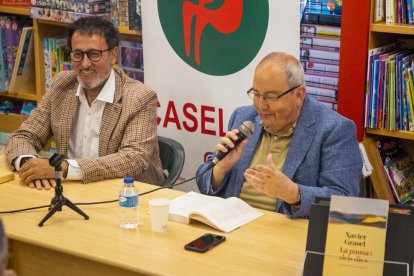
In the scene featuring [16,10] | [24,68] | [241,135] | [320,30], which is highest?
Result: [16,10]

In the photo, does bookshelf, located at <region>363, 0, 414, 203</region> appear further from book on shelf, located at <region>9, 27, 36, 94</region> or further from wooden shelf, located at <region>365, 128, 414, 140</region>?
book on shelf, located at <region>9, 27, 36, 94</region>

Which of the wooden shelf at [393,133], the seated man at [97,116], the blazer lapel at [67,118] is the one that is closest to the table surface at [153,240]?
the seated man at [97,116]

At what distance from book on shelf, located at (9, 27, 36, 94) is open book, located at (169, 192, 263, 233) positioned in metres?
2.38

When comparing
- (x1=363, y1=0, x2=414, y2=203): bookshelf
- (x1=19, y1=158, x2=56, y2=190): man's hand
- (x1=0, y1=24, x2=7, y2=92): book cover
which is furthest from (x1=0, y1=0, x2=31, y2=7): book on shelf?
(x1=363, y1=0, x2=414, y2=203): bookshelf

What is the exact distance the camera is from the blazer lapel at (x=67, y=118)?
157 inches

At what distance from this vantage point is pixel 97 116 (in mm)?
3949

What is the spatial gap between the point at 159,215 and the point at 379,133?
4.71ft

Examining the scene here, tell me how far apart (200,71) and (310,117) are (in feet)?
3.84

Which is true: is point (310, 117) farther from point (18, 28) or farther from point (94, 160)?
point (18, 28)

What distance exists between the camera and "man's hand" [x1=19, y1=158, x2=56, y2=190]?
11.6 feet

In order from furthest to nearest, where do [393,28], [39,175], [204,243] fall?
[393,28], [39,175], [204,243]

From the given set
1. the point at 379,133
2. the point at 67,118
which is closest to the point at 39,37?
the point at 67,118

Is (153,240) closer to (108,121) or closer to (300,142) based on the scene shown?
(300,142)

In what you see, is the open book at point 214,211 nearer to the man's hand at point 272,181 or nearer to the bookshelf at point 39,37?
the man's hand at point 272,181
